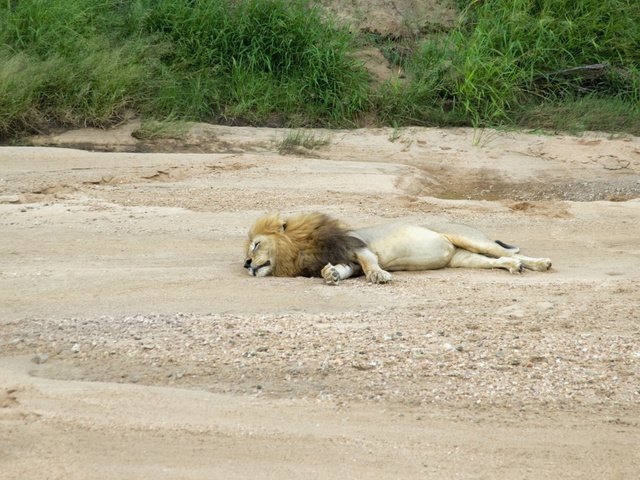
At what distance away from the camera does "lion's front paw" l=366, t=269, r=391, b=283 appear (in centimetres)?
596

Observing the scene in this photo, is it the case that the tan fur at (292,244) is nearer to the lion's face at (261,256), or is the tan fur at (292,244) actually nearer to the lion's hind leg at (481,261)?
the lion's face at (261,256)

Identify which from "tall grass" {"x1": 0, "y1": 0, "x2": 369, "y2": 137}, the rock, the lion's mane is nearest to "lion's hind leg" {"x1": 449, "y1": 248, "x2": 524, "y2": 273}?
the lion's mane

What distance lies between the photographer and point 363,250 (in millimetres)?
6223

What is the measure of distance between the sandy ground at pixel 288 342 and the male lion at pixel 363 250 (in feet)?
0.49

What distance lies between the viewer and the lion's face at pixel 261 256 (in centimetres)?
614

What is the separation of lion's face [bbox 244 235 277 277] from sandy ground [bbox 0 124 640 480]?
0.42ft

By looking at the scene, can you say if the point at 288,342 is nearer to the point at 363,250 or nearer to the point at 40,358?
the point at 40,358

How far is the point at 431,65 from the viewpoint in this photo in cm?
1082

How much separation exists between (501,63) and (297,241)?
16.4 feet

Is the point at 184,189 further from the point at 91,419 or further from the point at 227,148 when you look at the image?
the point at 91,419

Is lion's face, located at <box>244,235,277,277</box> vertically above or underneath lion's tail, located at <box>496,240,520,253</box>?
above

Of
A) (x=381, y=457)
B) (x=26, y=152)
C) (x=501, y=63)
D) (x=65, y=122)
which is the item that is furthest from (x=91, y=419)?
(x=501, y=63)

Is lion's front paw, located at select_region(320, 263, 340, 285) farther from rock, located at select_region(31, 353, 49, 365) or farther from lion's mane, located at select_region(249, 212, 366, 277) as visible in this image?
rock, located at select_region(31, 353, 49, 365)

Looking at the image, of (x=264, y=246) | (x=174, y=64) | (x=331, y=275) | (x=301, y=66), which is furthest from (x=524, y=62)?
(x=331, y=275)
